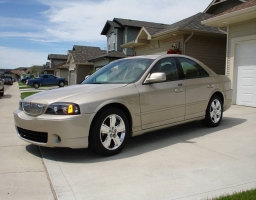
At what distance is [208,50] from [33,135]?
1247cm

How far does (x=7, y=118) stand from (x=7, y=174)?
16.3ft

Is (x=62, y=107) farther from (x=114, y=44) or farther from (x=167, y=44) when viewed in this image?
(x=114, y=44)

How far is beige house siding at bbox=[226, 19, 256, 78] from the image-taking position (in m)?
9.39

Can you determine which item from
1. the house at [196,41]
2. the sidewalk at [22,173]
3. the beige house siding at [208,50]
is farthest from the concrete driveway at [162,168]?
the beige house siding at [208,50]

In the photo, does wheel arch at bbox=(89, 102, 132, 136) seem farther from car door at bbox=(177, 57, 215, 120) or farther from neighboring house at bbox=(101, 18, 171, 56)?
neighboring house at bbox=(101, 18, 171, 56)

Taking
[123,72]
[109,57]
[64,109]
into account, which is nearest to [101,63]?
[109,57]

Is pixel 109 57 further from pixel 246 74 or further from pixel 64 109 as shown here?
pixel 64 109

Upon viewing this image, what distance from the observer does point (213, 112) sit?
20.2ft

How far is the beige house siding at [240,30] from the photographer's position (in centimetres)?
939

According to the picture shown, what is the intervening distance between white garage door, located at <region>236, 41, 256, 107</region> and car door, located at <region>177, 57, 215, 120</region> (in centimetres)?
404

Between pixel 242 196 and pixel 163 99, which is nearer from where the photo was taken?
pixel 242 196

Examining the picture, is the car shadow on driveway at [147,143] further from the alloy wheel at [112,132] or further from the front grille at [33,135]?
the front grille at [33,135]

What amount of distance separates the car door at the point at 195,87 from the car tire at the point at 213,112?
178 millimetres

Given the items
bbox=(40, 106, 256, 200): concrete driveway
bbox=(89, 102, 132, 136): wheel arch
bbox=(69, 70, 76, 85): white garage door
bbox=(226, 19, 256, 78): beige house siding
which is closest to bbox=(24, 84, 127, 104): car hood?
bbox=(89, 102, 132, 136): wheel arch
